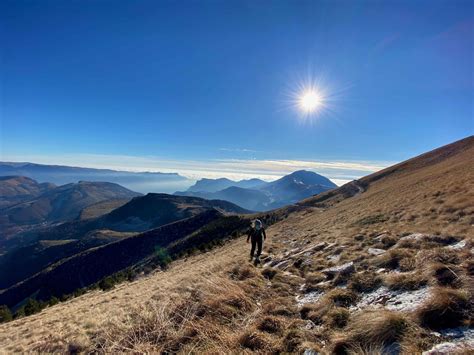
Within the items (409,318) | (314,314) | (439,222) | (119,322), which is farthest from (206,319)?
(439,222)

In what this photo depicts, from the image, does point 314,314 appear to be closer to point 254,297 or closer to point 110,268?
point 254,297

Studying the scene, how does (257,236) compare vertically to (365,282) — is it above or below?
below

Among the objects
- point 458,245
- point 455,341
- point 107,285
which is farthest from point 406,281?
point 107,285

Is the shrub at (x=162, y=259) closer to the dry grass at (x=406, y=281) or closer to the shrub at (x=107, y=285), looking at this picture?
the shrub at (x=107, y=285)

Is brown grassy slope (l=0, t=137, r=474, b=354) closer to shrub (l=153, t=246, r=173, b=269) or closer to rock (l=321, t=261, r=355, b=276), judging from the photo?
rock (l=321, t=261, r=355, b=276)

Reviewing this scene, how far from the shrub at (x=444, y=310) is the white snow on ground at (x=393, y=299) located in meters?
0.30

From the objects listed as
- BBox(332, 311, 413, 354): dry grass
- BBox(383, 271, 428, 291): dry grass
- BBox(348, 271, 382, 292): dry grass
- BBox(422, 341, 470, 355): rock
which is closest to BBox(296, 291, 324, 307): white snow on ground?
BBox(348, 271, 382, 292): dry grass

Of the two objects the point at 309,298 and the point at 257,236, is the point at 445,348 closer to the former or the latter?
the point at 309,298

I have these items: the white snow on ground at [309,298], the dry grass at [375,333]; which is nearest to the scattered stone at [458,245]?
the white snow on ground at [309,298]

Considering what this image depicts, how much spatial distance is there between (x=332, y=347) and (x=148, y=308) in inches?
211

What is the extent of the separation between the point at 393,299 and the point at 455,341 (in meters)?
1.70

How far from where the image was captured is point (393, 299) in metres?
5.66

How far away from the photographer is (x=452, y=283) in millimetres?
5469

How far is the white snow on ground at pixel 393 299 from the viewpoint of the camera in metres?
5.17
